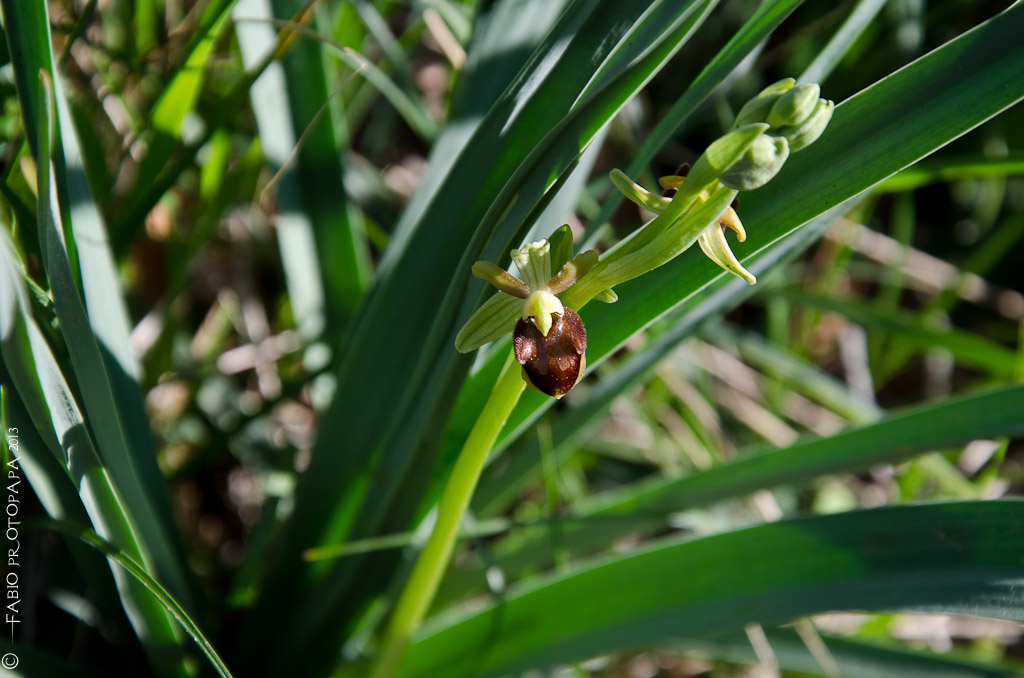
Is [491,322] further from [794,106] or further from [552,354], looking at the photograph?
[794,106]

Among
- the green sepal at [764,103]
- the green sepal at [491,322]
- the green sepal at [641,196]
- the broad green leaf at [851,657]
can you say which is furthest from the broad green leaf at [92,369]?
the broad green leaf at [851,657]

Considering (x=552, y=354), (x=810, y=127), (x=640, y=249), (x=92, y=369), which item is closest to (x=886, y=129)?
(x=810, y=127)

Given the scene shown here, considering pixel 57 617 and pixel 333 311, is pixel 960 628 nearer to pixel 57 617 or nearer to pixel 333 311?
pixel 333 311

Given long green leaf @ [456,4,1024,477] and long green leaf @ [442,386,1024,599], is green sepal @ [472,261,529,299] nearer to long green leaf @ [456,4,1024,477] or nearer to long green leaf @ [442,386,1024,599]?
long green leaf @ [456,4,1024,477]

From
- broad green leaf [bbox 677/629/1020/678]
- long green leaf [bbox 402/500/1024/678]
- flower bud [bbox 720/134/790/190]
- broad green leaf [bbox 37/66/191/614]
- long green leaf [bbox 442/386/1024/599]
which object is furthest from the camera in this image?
broad green leaf [bbox 677/629/1020/678]

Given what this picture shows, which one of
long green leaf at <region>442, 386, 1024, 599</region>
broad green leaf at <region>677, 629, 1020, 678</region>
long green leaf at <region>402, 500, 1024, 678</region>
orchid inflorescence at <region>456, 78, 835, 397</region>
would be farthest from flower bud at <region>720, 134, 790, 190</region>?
broad green leaf at <region>677, 629, 1020, 678</region>
